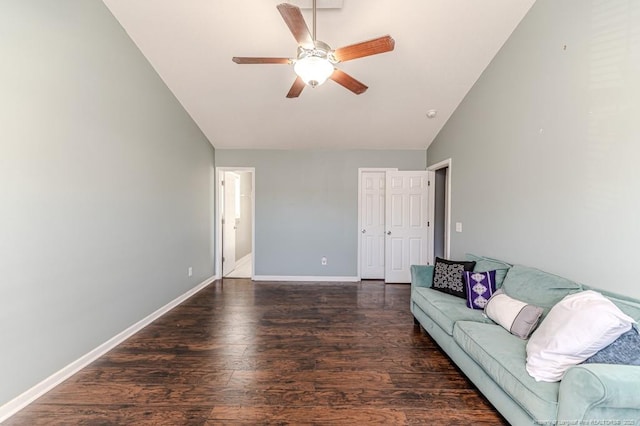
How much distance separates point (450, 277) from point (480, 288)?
0.37 m

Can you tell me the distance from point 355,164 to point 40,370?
14.8 feet

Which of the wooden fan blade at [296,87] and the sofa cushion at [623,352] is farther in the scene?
the wooden fan blade at [296,87]

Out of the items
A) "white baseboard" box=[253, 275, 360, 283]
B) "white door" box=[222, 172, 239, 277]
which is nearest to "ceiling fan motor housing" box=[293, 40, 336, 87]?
"white door" box=[222, 172, 239, 277]

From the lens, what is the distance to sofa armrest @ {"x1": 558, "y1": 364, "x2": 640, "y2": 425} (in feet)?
3.89

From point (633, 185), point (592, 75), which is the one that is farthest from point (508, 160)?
point (633, 185)

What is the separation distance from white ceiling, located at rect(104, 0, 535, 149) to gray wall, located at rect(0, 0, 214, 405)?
406 millimetres

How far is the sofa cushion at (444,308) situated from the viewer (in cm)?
228

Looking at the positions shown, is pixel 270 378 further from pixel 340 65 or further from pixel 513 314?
pixel 340 65

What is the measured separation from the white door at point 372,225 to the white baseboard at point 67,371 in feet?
10.9

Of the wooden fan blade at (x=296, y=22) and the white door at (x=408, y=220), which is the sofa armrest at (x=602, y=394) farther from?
the white door at (x=408, y=220)

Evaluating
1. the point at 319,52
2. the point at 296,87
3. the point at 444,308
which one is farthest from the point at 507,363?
the point at 296,87

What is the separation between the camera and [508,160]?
2807 mm

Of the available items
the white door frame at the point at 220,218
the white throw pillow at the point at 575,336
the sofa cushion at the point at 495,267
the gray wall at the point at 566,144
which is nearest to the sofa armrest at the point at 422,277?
the sofa cushion at the point at 495,267

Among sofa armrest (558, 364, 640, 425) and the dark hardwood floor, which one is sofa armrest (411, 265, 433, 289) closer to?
the dark hardwood floor
